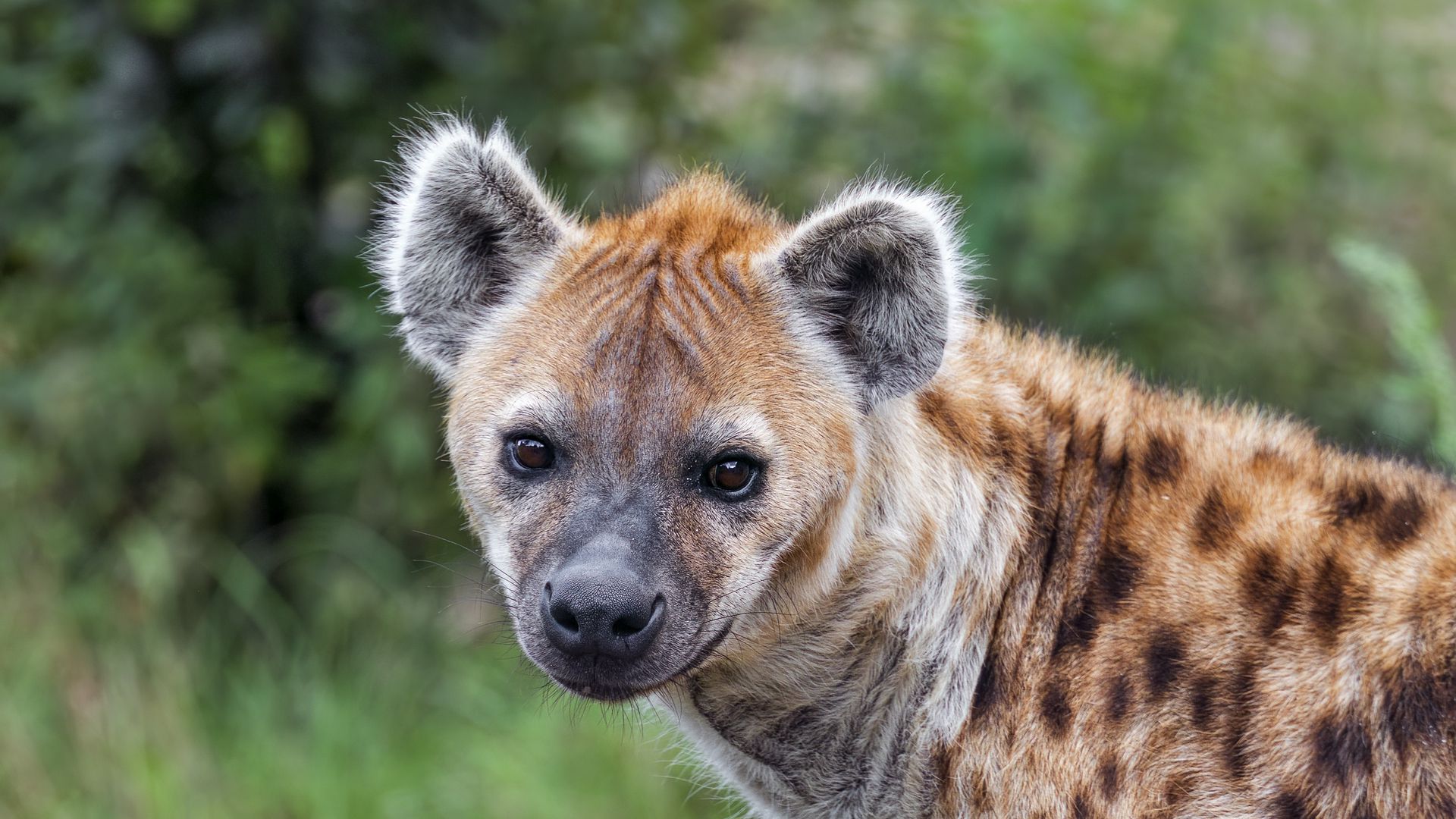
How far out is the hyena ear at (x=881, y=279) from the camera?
2273 mm

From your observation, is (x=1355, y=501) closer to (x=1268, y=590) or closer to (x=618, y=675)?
(x=1268, y=590)

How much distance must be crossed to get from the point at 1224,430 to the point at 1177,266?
6.38ft

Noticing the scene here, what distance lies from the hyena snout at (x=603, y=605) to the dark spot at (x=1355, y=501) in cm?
107

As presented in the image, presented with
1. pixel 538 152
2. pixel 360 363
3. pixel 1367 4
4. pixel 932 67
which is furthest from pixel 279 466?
pixel 1367 4

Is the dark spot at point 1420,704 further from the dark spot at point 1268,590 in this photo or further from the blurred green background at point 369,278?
the blurred green background at point 369,278

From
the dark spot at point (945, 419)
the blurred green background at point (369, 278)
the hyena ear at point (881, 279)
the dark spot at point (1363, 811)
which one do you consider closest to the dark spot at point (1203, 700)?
the dark spot at point (1363, 811)

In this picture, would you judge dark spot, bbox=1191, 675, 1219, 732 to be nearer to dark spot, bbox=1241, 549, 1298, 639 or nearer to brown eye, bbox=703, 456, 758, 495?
dark spot, bbox=1241, 549, 1298, 639

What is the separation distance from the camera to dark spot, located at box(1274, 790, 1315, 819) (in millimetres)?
2049

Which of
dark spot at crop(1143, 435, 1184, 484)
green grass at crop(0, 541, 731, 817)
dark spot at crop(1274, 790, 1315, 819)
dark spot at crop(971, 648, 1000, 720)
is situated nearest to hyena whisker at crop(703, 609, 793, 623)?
dark spot at crop(971, 648, 1000, 720)

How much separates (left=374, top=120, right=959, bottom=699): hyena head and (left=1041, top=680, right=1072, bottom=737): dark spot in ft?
1.41

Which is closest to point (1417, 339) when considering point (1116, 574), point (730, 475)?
point (1116, 574)

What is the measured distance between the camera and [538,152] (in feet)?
14.0

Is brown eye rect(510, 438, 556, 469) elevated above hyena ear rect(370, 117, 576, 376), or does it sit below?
below

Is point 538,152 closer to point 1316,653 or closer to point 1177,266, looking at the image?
point 1177,266
